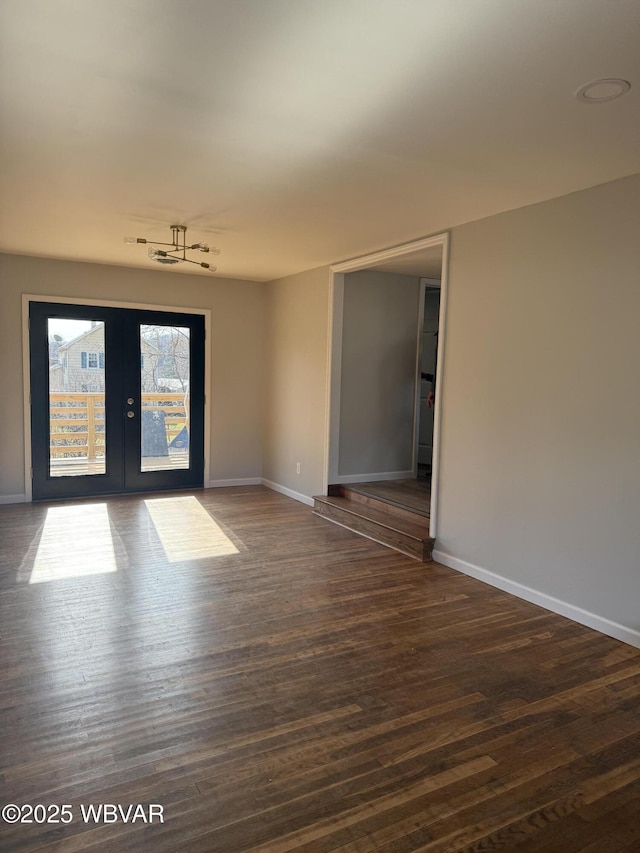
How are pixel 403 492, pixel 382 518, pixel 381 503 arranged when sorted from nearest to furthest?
1. pixel 382 518
2. pixel 381 503
3. pixel 403 492

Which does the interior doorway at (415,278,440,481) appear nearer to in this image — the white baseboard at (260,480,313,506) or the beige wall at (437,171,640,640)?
the white baseboard at (260,480,313,506)

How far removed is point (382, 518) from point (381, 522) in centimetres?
12

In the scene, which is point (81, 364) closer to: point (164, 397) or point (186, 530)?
point (164, 397)

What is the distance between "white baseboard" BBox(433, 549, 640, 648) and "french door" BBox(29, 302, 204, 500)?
3675mm

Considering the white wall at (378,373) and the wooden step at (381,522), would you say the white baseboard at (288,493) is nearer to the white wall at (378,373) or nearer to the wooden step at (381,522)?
the wooden step at (381,522)

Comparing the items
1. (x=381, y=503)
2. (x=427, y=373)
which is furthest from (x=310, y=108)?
(x=427, y=373)

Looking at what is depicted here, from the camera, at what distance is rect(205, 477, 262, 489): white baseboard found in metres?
7.20

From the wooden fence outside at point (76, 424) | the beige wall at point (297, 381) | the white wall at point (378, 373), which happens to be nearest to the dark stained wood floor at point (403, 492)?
the white wall at point (378, 373)

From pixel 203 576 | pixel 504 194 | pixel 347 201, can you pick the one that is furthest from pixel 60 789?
pixel 504 194

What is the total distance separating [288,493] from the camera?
268 inches

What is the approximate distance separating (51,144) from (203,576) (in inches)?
110

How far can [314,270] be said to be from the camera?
6191 millimetres

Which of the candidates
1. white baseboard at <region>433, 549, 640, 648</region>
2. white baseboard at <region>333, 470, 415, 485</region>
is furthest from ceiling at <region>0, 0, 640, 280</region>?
white baseboard at <region>333, 470, 415, 485</region>

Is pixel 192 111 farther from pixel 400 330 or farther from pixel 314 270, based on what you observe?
pixel 400 330
